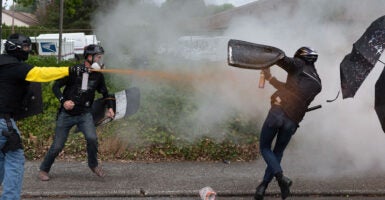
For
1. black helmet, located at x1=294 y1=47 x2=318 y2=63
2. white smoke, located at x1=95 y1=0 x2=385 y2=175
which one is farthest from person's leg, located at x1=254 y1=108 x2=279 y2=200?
white smoke, located at x1=95 y1=0 x2=385 y2=175

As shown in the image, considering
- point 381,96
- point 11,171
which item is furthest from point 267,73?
point 11,171

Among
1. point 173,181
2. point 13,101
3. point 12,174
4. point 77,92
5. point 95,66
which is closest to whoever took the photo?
point 12,174

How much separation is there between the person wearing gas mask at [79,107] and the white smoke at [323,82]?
2.37m

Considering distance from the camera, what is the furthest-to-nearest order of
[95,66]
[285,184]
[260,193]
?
[95,66], [260,193], [285,184]

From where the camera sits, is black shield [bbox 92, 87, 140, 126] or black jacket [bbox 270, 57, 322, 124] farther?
black shield [bbox 92, 87, 140, 126]

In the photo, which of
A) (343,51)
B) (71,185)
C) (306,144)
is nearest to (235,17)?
(343,51)

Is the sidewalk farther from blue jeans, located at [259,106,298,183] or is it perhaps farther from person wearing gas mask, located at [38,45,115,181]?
blue jeans, located at [259,106,298,183]

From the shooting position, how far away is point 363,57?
16.5ft

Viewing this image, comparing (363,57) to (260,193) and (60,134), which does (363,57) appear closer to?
(260,193)

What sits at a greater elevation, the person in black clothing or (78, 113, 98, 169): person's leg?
the person in black clothing

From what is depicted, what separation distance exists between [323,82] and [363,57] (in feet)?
9.67

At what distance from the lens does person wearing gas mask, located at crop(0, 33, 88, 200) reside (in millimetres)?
4613

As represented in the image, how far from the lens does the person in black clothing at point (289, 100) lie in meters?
5.22

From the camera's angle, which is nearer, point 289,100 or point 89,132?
point 289,100
